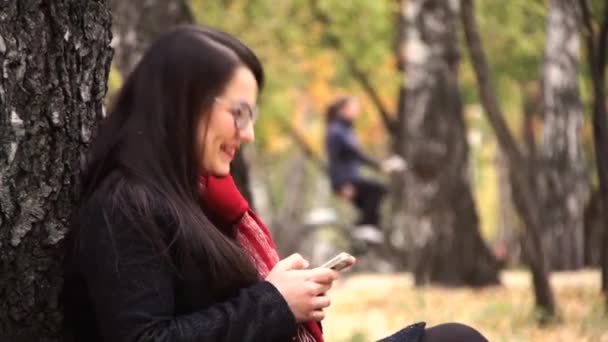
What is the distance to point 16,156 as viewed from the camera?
8.75 feet

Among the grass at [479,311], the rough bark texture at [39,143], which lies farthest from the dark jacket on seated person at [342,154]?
the rough bark texture at [39,143]

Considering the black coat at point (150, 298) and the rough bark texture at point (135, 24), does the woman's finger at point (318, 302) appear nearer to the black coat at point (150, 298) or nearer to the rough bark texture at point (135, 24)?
the black coat at point (150, 298)

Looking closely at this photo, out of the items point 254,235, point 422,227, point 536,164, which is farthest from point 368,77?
point 254,235

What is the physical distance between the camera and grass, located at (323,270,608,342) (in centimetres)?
680

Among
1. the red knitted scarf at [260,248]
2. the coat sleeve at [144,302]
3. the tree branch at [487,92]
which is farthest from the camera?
the tree branch at [487,92]

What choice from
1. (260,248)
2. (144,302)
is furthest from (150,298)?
(260,248)

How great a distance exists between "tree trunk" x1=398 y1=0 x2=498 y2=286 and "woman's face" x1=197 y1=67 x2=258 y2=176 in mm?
7681

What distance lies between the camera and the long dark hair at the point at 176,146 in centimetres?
261

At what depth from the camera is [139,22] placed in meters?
6.05

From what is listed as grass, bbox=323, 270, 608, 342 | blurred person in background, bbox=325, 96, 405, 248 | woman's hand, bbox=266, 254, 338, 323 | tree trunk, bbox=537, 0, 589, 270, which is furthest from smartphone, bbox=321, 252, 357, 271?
tree trunk, bbox=537, 0, 589, 270

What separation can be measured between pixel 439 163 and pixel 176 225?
26.8 feet

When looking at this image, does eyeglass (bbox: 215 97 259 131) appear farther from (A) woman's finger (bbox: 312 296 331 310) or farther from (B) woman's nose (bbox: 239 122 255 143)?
(A) woman's finger (bbox: 312 296 331 310)

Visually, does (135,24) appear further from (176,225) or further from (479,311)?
(176,225)

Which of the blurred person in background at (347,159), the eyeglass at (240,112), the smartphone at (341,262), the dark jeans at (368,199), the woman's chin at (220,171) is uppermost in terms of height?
the eyeglass at (240,112)
